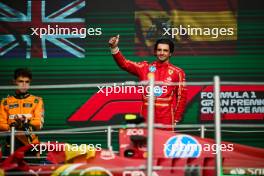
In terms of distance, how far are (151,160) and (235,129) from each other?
375cm

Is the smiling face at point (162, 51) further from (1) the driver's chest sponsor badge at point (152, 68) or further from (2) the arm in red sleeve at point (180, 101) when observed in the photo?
(2) the arm in red sleeve at point (180, 101)

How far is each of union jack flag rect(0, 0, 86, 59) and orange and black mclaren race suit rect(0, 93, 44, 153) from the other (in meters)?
1.62

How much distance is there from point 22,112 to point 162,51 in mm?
1905

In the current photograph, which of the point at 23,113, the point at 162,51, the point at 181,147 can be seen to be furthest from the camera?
the point at 162,51

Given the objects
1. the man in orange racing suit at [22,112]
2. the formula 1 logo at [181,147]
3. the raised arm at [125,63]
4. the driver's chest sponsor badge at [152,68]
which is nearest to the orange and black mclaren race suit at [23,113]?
the man in orange racing suit at [22,112]

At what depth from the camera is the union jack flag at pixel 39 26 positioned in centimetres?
1060

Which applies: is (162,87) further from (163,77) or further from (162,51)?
(162,51)

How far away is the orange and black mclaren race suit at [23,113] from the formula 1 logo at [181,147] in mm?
1964

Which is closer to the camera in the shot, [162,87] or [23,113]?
[23,113]

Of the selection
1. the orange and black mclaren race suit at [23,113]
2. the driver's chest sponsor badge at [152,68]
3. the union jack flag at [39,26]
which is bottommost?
the orange and black mclaren race suit at [23,113]

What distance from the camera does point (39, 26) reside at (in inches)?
417

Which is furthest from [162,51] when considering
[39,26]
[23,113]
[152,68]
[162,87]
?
[39,26]

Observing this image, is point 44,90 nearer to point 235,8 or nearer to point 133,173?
point 235,8

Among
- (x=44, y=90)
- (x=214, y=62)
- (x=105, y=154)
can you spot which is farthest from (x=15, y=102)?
(x=214, y=62)
